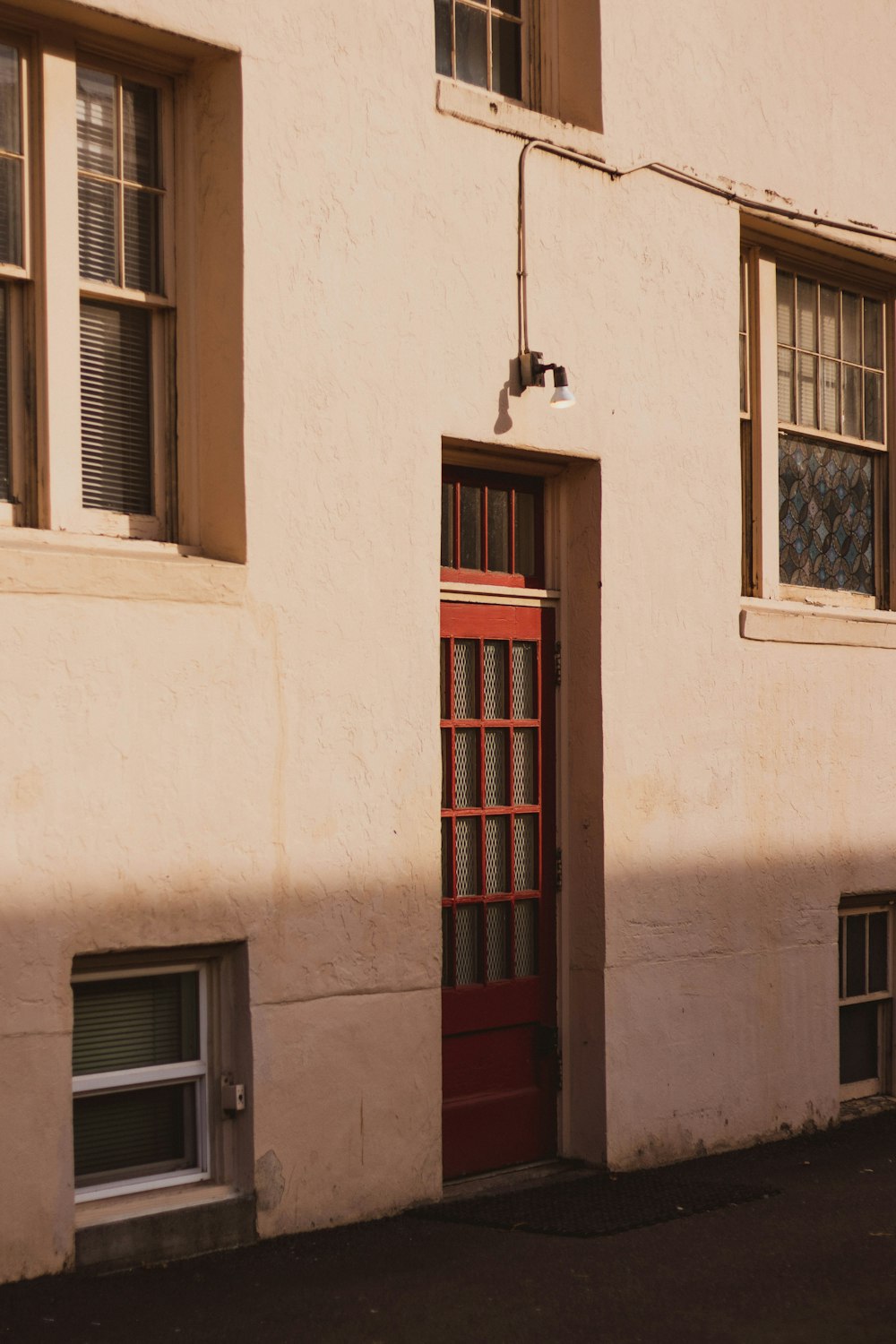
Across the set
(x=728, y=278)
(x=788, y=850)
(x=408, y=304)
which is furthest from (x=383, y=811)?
(x=728, y=278)

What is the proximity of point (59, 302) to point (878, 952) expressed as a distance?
20.0ft

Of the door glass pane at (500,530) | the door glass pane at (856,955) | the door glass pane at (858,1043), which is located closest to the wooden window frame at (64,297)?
the door glass pane at (500,530)

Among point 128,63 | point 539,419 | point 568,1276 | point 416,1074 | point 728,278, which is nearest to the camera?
point 568,1276

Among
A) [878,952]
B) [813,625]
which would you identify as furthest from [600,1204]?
[813,625]

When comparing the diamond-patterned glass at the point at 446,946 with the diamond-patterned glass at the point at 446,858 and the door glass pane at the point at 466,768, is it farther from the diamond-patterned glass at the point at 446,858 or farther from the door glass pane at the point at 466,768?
the door glass pane at the point at 466,768

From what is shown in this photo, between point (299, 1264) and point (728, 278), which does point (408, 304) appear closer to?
point (728, 278)

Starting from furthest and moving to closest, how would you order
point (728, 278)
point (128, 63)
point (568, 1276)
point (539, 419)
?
point (728, 278), point (539, 419), point (128, 63), point (568, 1276)

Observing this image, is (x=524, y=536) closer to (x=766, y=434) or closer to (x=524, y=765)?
(x=524, y=765)

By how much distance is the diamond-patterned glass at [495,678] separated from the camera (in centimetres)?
812

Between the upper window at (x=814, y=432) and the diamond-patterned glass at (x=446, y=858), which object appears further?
the upper window at (x=814, y=432)

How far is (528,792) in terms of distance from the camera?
8289 mm

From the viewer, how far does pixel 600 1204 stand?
24.6 ft

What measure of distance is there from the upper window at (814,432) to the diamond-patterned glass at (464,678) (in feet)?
7.07

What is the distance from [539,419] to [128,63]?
93.5 inches
